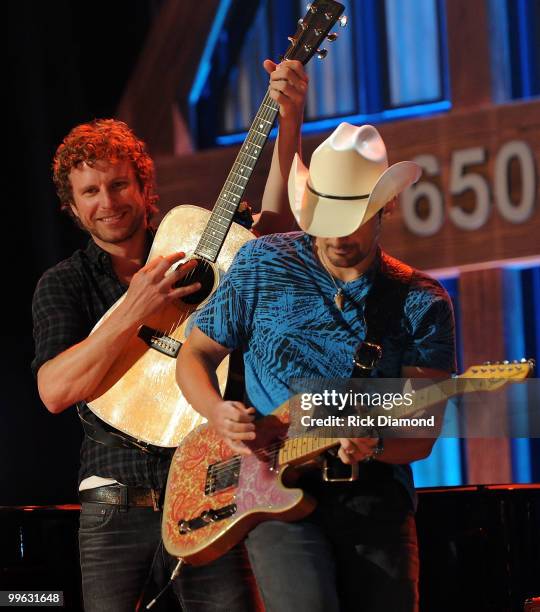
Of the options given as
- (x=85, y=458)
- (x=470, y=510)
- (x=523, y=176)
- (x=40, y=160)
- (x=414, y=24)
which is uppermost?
(x=414, y=24)

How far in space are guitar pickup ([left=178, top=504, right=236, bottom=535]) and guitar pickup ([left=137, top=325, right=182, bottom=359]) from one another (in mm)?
598

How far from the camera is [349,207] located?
2.67 m

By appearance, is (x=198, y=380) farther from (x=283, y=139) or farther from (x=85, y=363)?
(x=283, y=139)

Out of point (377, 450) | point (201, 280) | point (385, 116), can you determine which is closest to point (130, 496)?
point (201, 280)

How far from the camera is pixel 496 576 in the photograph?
3568 mm

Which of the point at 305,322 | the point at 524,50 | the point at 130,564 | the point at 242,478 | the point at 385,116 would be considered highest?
the point at 524,50

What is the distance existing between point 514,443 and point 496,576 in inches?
35.7

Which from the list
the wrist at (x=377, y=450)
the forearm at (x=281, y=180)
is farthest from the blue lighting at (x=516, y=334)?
the wrist at (x=377, y=450)

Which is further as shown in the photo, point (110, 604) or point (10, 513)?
point (10, 513)

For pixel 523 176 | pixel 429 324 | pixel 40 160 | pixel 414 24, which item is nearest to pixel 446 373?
pixel 429 324

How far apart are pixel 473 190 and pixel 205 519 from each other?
6.92ft

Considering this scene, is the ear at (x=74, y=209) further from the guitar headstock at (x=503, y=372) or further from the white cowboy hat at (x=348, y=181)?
the guitar headstock at (x=503, y=372)

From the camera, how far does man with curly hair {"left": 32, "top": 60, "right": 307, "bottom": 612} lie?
3080mm

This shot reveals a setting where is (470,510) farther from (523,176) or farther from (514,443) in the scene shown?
(523,176)
